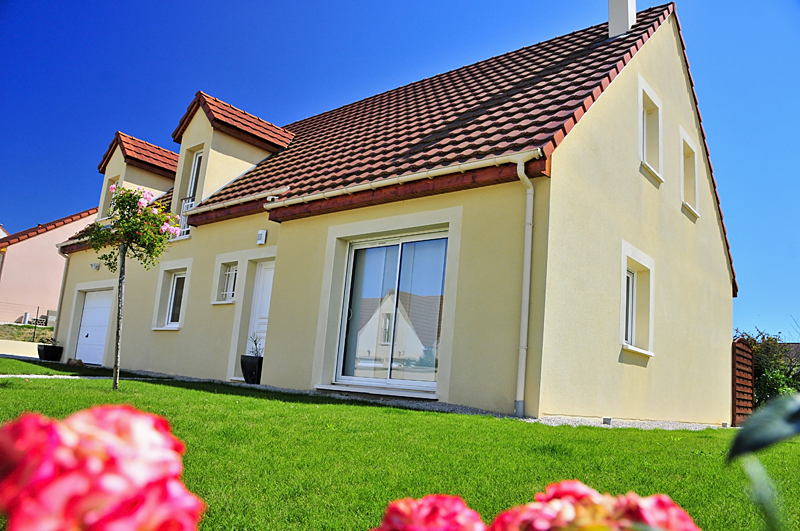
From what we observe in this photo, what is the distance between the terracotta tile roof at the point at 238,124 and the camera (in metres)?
14.0

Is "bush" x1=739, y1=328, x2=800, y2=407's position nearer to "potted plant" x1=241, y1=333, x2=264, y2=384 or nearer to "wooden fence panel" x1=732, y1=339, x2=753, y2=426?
"wooden fence panel" x1=732, y1=339, x2=753, y2=426

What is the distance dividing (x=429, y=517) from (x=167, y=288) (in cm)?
1416

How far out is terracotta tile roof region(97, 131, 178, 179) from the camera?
17422 millimetres

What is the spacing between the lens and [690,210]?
38.5 ft

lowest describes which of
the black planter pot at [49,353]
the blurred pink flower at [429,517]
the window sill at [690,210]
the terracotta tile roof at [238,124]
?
the black planter pot at [49,353]

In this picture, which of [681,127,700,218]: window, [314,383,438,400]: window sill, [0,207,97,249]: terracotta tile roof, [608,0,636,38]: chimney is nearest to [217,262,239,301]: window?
[314,383,438,400]: window sill

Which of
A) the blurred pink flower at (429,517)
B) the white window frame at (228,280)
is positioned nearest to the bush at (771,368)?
the white window frame at (228,280)

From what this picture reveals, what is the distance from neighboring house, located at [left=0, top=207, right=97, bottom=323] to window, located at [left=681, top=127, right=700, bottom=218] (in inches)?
1093

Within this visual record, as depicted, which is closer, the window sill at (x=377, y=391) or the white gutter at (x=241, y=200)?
the window sill at (x=377, y=391)

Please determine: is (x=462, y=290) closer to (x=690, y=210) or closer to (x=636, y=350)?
(x=636, y=350)

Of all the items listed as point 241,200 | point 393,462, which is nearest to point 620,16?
point 241,200

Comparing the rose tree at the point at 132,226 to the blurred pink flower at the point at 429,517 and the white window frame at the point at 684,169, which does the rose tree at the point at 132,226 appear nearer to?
the blurred pink flower at the point at 429,517

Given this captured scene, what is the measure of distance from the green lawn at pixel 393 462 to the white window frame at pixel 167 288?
23.8ft

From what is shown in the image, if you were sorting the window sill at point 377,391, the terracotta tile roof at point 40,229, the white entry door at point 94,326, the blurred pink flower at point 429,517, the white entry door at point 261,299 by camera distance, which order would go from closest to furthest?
1. the blurred pink flower at point 429,517
2. the window sill at point 377,391
3. the white entry door at point 261,299
4. the white entry door at point 94,326
5. the terracotta tile roof at point 40,229
